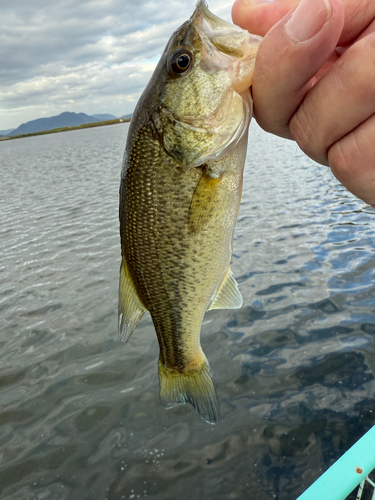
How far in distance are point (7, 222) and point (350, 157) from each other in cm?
1580

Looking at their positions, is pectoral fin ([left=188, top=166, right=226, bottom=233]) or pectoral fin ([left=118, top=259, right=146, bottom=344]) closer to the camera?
pectoral fin ([left=188, top=166, right=226, bottom=233])

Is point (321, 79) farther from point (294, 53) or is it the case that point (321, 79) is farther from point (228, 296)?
point (228, 296)

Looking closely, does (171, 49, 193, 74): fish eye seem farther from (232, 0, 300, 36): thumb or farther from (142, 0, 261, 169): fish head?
(232, 0, 300, 36): thumb

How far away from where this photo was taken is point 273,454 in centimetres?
414

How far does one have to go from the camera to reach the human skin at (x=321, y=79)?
1.33 meters

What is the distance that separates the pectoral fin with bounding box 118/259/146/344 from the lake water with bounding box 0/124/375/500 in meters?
2.18

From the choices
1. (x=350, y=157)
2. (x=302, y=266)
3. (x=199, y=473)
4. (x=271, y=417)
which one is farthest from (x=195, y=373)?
(x=302, y=266)

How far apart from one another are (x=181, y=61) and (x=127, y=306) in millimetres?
1452

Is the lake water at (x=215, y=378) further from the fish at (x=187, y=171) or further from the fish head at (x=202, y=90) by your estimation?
the fish head at (x=202, y=90)

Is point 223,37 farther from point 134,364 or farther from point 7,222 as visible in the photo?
point 7,222

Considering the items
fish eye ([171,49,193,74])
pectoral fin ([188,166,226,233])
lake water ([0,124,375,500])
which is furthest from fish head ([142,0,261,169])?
lake water ([0,124,375,500])

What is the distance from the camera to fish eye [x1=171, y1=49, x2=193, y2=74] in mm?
1888

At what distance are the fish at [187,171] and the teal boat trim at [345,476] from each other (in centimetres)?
126

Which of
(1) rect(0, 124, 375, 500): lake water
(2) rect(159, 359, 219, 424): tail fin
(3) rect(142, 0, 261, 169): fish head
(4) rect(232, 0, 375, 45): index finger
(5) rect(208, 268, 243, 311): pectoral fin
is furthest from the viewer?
(1) rect(0, 124, 375, 500): lake water
